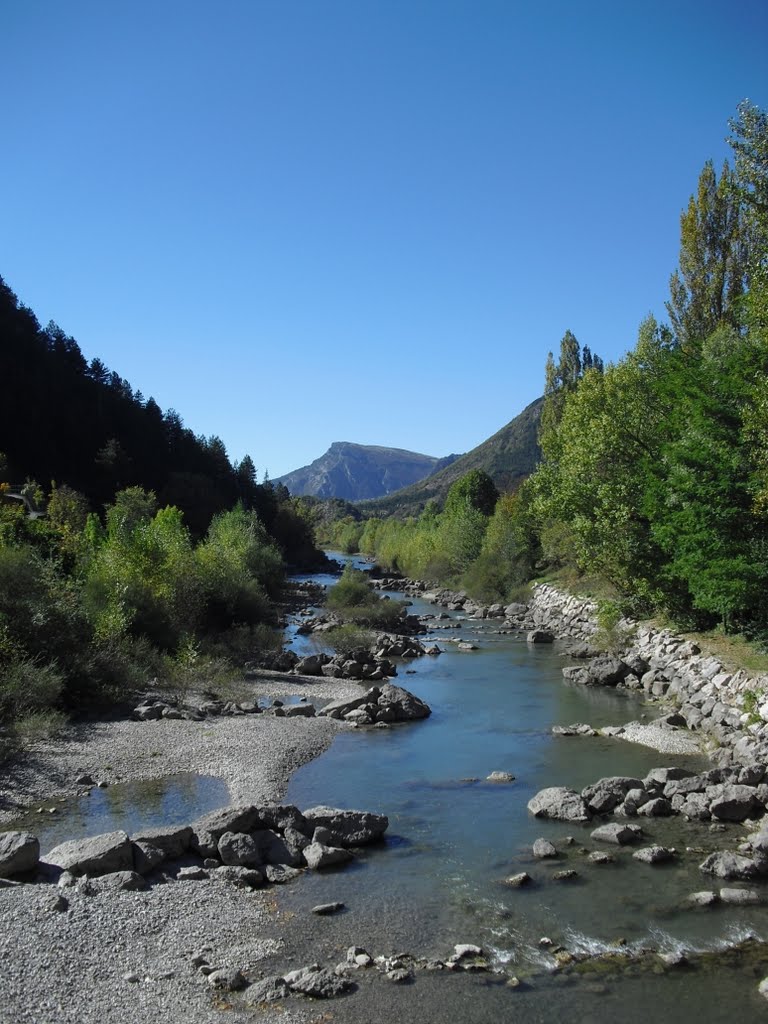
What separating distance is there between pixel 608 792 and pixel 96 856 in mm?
11018

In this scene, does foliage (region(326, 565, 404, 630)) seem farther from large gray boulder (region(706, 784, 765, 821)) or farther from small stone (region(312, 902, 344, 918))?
small stone (region(312, 902, 344, 918))

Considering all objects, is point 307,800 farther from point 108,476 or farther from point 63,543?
point 108,476

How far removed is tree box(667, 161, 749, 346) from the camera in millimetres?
43438

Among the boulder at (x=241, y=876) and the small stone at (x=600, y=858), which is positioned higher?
the boulder at (x=241, y=876)

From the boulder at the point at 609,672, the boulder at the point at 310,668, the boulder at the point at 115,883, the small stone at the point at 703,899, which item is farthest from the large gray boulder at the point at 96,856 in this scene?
the boulder at the point at 609,672

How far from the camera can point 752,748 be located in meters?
20.8

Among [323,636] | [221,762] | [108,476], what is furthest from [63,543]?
[108,476]

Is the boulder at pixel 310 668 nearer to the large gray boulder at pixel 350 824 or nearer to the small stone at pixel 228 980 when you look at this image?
the large gray boulder at pixel 350 824

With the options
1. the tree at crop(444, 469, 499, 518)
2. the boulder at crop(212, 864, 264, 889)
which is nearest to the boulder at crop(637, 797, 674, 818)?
the boulder at crop(212, 864, 264, 889)

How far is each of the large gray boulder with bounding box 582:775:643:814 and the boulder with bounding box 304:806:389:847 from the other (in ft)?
15.6

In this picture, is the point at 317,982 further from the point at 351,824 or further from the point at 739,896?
the point at 739,896

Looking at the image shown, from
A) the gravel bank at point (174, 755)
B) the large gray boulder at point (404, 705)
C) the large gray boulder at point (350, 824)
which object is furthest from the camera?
the large gray boulder at point (404, 705)

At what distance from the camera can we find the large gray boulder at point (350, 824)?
52.7 ft

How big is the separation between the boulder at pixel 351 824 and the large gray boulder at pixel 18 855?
5225 mm
